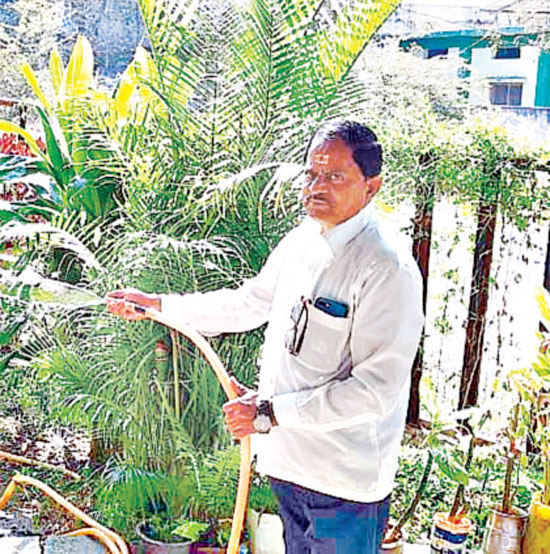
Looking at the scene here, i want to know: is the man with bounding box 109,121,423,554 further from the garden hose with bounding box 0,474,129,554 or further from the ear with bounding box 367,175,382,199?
the garden hose with bounding box 0,474,129,554

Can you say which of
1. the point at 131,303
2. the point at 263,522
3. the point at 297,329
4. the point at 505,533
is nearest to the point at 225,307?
the point at 131,303

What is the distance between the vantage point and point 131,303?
2010 mm

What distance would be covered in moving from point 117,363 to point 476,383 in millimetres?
1410

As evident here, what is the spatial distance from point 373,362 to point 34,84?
1.84 m

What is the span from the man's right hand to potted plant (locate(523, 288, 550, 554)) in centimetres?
116

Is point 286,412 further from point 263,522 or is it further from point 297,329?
point 263,522

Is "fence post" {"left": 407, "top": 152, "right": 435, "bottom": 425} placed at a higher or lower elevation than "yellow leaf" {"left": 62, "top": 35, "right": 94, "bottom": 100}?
lower

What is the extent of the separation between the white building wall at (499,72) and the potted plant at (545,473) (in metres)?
0.88

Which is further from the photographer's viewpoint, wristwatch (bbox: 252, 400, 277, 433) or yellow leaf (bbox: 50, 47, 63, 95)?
yellow leaf (bbox: 50, 47, 63, 95)

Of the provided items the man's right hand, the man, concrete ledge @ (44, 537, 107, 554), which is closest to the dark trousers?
the man

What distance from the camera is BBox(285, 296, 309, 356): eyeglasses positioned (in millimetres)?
1740

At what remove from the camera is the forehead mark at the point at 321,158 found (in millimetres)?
1716

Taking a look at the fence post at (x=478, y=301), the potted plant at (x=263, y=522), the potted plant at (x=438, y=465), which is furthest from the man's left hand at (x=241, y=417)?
the fence post at (x=478, y=301)

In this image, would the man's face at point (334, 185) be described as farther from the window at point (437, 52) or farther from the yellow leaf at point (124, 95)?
the window at point (437, 52)
